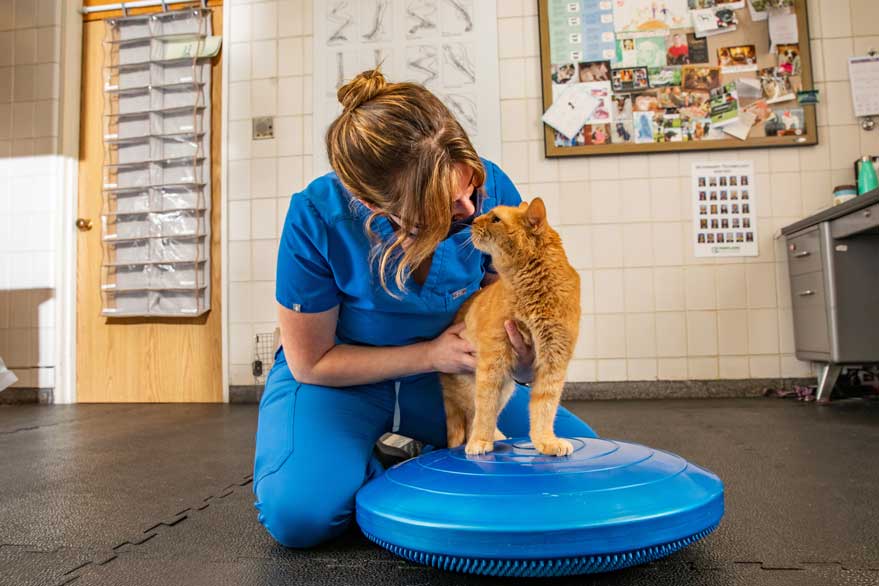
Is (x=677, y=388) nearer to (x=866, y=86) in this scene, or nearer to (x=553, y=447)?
(x=866, y=86)

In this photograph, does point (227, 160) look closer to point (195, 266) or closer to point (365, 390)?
point (195, 266)

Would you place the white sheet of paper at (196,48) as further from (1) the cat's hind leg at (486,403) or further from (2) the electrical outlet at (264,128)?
(1) the cat's hind leg at (486,403)

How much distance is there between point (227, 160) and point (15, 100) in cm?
148

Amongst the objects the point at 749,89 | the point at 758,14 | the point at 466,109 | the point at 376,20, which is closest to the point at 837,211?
the point at 749,89

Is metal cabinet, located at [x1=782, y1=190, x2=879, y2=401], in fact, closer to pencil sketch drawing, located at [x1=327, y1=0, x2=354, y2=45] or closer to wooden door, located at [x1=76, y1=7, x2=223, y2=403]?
pencil sketch drawing, located at [x1=327, y1=0, x2=354, y2=45]

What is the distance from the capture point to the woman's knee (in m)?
1.01

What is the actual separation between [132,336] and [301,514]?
305cm

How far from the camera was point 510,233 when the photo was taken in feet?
3.43

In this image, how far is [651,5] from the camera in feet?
10.4

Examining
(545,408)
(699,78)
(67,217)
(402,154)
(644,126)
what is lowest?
(545,408)

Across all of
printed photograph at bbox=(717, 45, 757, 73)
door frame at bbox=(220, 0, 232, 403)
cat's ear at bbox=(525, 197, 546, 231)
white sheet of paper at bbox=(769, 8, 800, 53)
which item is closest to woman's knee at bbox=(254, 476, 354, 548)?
cat's ear at bbox=(525, 197, 546, 231)

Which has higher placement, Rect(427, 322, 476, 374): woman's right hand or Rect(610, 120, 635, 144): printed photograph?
Rect(610, 120, 635, 144): printed photograph

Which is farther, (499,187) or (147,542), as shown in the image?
(499,187)

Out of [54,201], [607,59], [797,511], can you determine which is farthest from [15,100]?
[797,511]
